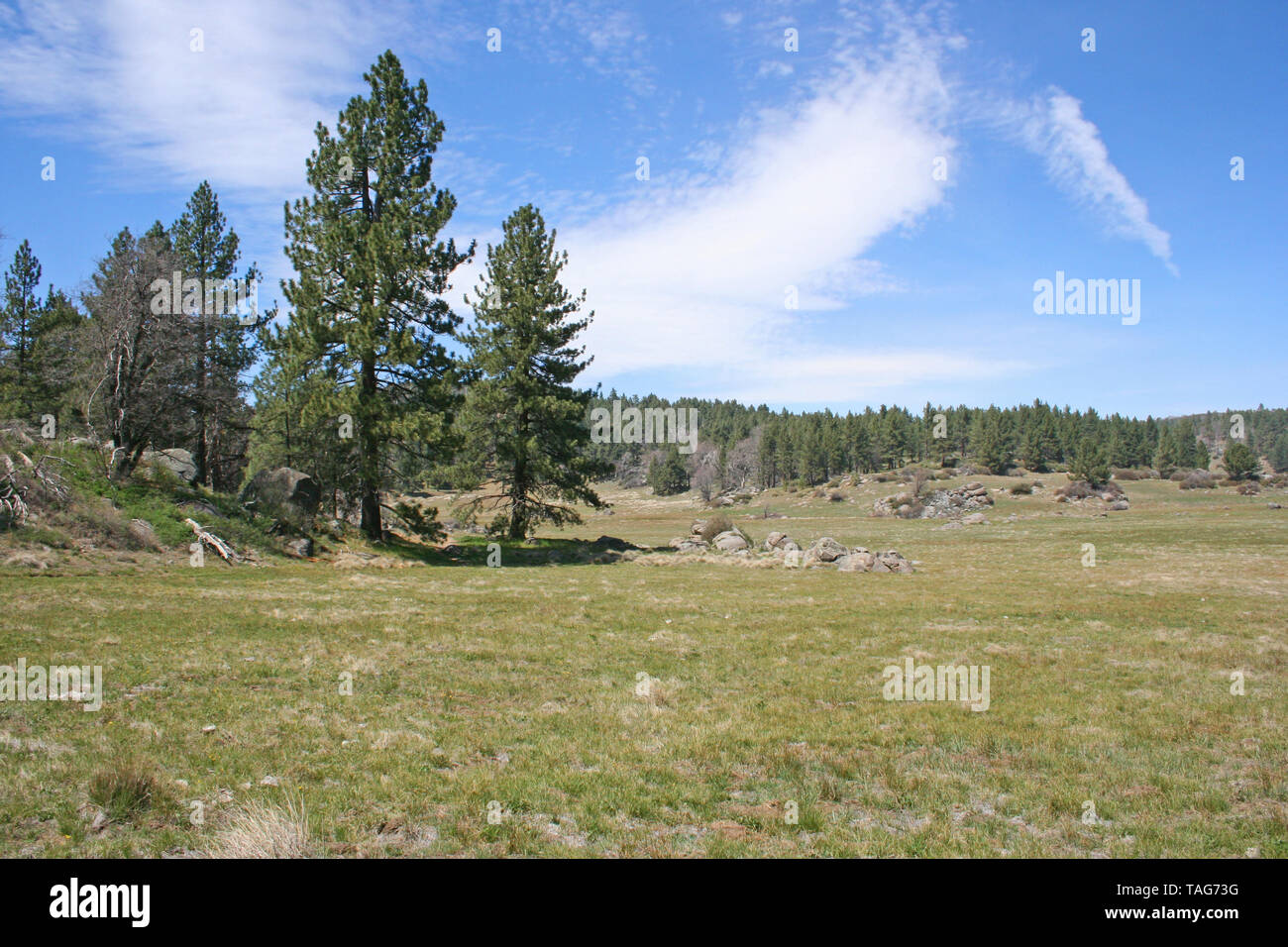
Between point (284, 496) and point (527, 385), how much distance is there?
1311cm

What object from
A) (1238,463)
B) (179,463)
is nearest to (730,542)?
(179,463)

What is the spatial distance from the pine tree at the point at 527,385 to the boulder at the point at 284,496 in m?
9.08

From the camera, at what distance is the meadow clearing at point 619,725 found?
610 cm

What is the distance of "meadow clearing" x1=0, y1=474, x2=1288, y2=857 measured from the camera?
610cm

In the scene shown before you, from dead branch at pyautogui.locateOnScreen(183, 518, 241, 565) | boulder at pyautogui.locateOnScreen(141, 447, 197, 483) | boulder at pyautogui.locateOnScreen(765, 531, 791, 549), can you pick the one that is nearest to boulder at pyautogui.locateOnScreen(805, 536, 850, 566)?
boulder at pyautogui.locateOnScreen(765, 531, 791, 549)

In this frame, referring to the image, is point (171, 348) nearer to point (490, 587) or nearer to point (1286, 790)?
point (490, 587)

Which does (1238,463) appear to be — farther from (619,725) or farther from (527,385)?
(619,725)

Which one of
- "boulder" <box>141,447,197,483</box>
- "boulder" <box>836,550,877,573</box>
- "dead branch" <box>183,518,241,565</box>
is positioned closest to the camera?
"dead branch" <box>183,518,241,565</box>

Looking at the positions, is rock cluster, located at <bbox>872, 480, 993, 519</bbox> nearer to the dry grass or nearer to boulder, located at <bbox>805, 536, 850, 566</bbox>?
boulder, located at <bbox>805, 536, 850, 566</bbox>

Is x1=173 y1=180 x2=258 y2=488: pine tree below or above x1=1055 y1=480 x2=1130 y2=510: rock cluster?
above

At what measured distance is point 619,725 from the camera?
30.7ft

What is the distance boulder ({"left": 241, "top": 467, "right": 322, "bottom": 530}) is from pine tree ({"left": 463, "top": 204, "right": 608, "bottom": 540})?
9.08 meters

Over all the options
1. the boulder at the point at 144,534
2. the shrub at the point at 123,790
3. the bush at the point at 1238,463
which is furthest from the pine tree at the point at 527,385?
→ the bush at the point at 1238,463

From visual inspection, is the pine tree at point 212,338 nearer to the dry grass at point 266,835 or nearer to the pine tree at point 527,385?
the pine tree at point 527,385
